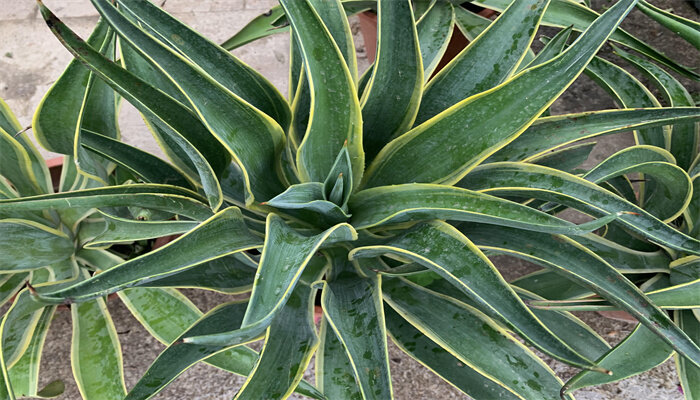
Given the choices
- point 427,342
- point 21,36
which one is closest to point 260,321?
point 427,342

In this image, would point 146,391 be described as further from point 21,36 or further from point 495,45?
point 21,36

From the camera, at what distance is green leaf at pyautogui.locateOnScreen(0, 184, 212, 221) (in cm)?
50

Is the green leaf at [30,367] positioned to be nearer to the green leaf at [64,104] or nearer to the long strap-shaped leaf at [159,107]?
the green leaf at [64,104]

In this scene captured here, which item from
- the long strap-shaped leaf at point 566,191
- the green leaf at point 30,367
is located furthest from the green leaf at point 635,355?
the green leaf at point 30,367

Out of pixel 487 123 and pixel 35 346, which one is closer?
pixel 487 123

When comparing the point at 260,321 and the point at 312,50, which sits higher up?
the point at 312,50

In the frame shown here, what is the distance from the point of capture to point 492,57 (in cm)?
61

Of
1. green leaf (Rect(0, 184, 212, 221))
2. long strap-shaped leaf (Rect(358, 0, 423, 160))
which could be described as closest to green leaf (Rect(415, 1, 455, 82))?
long strap-shaped leaf (Rect(358, 0, 423, 160))

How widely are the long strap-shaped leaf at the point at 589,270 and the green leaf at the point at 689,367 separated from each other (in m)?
0.26

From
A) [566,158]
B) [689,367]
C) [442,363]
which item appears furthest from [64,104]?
[689,367]

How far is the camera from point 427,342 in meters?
0.66

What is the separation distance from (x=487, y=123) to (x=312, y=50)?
0.18 m

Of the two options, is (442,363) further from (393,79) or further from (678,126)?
(678,126)

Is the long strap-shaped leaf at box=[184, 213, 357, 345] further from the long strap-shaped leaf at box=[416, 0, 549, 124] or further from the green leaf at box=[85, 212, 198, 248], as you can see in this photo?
the long strap-shaped leaf at box=[416, 0, 549, 124]
